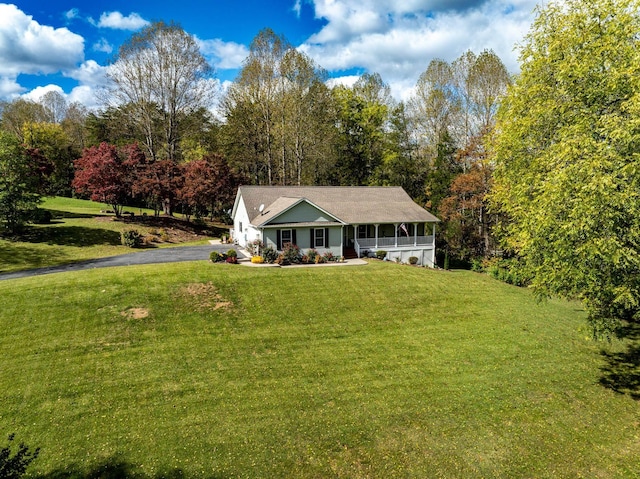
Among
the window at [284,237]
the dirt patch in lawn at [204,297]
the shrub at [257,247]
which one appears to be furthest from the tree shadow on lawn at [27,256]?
the window at [284,237]

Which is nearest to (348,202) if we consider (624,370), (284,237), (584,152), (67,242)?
(284,237)

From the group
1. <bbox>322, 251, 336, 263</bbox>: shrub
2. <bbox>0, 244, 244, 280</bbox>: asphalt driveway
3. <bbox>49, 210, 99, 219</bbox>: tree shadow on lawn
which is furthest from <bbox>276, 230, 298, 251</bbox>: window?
<bbox>49, 210, 99, 219</bbox>: tree shadow on lawn

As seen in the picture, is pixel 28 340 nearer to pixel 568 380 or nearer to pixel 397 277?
pixel 397 277

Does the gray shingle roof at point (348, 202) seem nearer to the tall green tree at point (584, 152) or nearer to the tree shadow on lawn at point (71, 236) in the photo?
the tree shadow on lawn at point (71, 236)

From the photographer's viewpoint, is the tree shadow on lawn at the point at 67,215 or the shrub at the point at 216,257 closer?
the shrub at the point at 216,257

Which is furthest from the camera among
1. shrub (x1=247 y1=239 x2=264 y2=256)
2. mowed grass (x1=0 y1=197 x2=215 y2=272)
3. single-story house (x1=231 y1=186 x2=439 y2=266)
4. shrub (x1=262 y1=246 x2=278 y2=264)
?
single-story house (x1=231 y1=186 x2=439 y2=266)

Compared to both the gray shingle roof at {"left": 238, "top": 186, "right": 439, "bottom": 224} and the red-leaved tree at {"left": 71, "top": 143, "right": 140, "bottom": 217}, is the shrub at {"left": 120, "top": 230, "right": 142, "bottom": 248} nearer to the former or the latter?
the red-leaved tree at {"left": 71, "top": 143, "right": 140, "bottom": 217}

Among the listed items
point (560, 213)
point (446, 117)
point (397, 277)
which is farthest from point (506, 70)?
point (560, 213)
